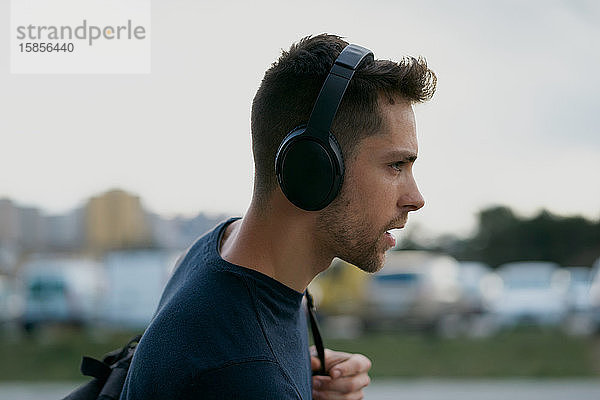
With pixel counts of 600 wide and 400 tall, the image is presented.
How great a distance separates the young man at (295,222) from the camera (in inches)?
59.2

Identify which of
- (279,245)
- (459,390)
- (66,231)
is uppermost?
(279,245)

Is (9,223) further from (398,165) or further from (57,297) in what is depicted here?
(398,165)

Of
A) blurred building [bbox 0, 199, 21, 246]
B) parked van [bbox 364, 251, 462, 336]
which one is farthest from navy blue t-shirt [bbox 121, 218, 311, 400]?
blurred building [bbox 0, 199, 21, 246]

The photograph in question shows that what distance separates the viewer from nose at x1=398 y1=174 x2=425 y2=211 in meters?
1.70

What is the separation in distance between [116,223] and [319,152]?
1872cm

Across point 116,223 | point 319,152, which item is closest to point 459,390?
point 319,152

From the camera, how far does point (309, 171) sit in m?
1.60

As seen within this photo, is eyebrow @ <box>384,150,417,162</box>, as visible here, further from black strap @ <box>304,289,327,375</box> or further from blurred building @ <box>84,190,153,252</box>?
blurred building @ <box>84,190,153,252</box>

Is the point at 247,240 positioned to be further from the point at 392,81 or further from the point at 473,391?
the point at 473,391

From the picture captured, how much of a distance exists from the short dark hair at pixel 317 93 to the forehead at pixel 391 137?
0.05 feet

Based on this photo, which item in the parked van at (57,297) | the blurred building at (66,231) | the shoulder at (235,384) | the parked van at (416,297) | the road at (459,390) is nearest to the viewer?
the shoulder at (235,384)

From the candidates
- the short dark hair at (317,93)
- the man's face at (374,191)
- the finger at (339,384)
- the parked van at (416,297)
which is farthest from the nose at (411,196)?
the parked van at (416,297)

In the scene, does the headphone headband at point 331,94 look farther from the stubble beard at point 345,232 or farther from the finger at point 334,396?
the finger at point 334,396

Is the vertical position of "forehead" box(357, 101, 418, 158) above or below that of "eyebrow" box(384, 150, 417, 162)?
above
